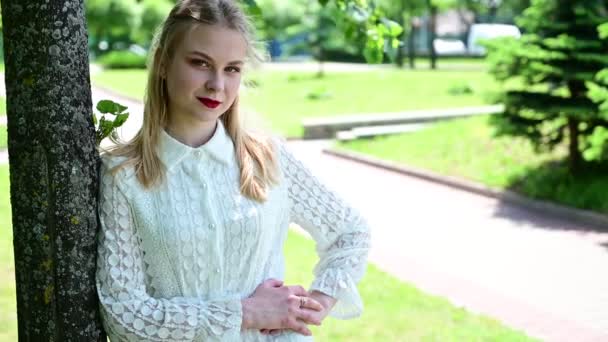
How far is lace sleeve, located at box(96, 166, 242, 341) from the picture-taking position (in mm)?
2225

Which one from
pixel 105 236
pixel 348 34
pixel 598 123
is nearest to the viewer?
pixel 105 236

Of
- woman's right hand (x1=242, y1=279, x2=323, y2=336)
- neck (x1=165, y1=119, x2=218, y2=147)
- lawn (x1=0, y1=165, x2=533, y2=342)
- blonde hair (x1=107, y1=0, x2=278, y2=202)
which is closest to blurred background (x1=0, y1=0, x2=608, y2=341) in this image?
lawn (x1=0, y1=165, x2=533, y2=342)

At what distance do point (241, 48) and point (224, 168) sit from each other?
1.10 ft

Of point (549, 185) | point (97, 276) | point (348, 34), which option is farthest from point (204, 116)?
point (549, 185)

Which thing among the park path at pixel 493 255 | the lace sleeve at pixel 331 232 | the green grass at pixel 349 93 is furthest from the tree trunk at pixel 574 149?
the lace sleeve at pixel 331 232

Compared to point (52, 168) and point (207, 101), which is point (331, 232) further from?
point (52, 168)

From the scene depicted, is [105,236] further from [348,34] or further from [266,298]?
[348,34]

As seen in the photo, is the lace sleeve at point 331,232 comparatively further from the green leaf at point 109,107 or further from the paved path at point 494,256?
the paved path at point 494,256

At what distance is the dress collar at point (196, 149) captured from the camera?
2.34 metres

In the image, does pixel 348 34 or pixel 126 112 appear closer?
pixel 126 112

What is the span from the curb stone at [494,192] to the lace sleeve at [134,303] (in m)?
8.12

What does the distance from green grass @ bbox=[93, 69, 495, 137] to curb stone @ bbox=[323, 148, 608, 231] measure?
230 centimetres

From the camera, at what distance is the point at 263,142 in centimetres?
Answer: 252

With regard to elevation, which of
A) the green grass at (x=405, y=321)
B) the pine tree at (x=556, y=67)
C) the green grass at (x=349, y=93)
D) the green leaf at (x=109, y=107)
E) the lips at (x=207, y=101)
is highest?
the lips at (x=207, y=101)
